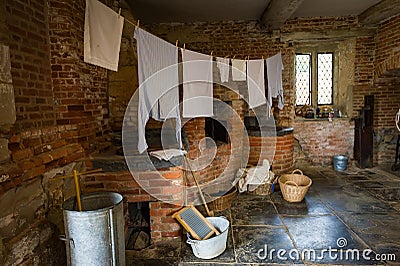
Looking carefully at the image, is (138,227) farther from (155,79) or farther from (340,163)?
(340,163)

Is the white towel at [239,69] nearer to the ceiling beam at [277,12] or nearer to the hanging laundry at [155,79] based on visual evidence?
the ceiling beam at [277,12]

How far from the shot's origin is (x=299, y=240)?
267 centimetres

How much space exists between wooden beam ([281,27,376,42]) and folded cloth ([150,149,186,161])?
3.55 meters

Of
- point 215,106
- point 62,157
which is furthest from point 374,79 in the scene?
point 62,157

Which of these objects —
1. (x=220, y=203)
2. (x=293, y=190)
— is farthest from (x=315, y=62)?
(x=220, y=203)

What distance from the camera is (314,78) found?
18.9ft

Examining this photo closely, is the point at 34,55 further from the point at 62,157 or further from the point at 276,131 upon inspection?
the point at 276,131

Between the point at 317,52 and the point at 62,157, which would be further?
the point at 317,52

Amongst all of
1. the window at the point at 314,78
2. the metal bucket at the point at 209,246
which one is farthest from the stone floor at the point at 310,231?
the window at the point at 314,78

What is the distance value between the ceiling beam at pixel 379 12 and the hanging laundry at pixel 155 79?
11.6 feet

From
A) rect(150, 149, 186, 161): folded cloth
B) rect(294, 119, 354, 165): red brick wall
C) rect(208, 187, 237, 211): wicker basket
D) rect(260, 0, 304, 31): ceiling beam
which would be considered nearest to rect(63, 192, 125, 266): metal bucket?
rect(150, 149, 186, 161): folded cloth

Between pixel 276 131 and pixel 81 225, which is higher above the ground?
pixel 276 131

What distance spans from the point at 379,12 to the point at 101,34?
4487mm

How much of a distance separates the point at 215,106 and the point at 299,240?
267 centimetres
